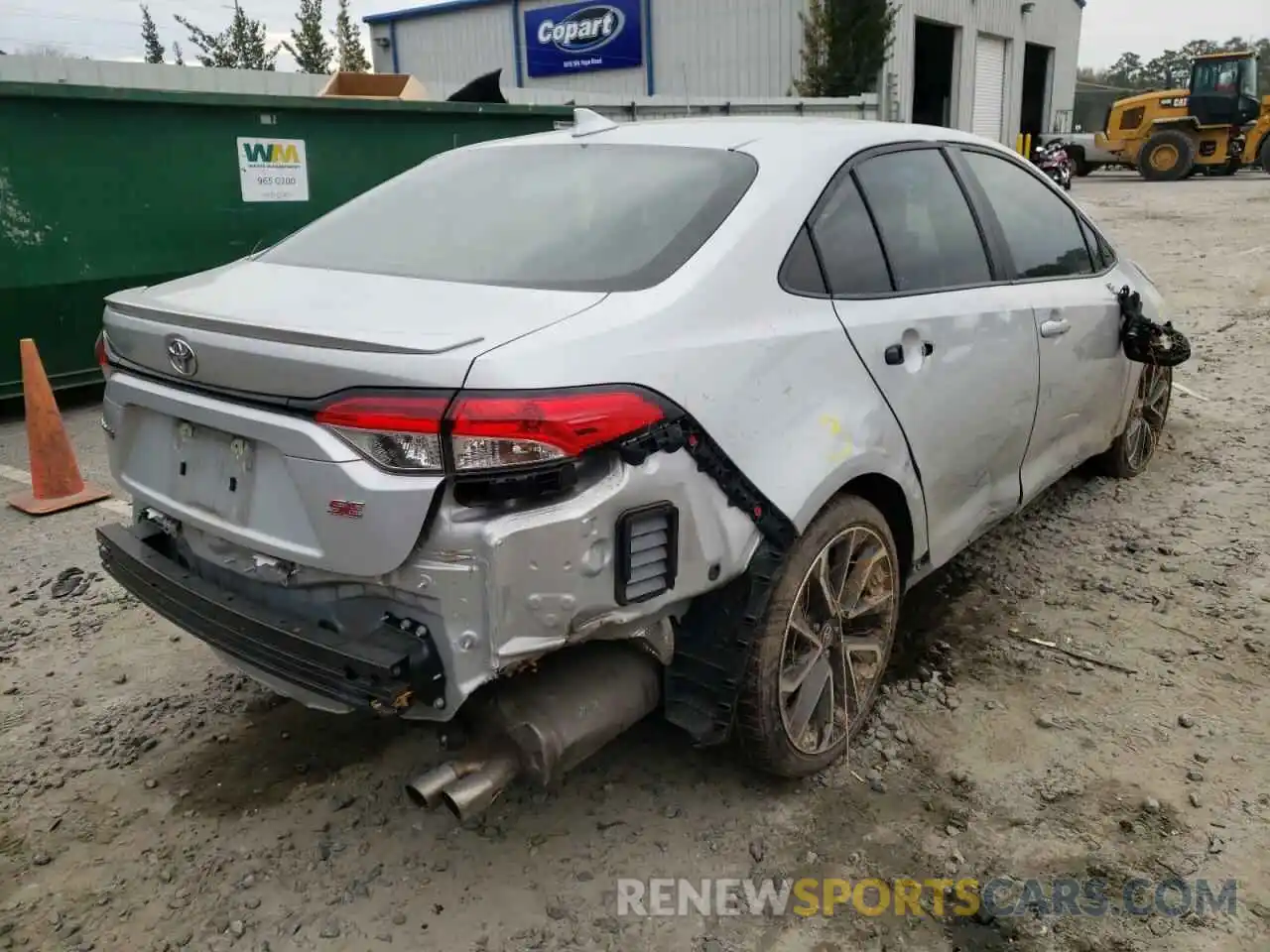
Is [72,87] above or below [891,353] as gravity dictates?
above

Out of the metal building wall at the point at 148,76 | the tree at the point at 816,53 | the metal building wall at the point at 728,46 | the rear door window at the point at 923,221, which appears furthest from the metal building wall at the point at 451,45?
the rear door window at the point at 923,221

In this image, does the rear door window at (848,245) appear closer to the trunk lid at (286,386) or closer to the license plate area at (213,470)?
the trunk lid at (286,386)

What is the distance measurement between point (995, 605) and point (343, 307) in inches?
103

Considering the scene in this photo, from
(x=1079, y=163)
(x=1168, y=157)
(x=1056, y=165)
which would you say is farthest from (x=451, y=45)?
(x=1168, y=157)

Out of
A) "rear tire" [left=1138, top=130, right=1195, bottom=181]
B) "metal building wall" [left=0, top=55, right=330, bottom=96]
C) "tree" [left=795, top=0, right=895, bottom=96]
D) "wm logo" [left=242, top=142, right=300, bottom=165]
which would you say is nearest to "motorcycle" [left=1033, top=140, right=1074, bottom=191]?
"rear tire" [left=1138, top=130, right=1195, bottom=181]

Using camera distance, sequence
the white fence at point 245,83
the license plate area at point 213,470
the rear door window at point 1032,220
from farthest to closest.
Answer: the white fence at point 245,83, the rear door window at point 1032,220, the license plate area at point 213,470

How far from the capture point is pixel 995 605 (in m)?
3.78

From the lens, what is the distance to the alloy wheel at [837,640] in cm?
262

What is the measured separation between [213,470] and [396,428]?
65 cm

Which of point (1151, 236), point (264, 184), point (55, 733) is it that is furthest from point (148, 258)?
point (1151, 236)

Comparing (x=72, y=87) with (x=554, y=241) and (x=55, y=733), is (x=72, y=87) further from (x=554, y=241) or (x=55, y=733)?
(x=554, y=241)

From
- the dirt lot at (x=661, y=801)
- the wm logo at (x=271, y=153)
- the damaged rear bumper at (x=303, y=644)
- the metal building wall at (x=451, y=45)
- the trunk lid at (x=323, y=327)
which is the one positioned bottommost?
the dirt lot at (x=661, y=801)

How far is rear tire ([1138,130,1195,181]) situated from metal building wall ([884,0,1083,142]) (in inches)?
180

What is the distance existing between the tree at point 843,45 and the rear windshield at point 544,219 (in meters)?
21.0
